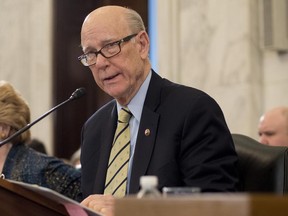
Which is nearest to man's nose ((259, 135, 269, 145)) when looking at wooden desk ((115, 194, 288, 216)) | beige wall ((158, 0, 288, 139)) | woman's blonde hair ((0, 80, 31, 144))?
beige wall ((158, 0, 288, 139))

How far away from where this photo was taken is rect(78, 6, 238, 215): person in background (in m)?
2.98

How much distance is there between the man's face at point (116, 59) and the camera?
329 centimetres

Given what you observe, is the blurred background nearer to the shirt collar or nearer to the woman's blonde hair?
the woman's blonde hair

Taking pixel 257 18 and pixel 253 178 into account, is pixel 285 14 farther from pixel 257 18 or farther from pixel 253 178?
pixel 253 178

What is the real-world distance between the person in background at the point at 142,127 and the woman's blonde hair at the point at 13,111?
99cm

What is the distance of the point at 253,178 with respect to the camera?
3.11 m

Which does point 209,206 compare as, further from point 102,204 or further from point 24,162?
point 24,162

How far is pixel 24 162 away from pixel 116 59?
1401 mm

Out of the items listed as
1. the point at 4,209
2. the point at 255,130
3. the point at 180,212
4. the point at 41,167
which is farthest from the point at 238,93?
the point at 180,212

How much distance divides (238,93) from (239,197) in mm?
5124

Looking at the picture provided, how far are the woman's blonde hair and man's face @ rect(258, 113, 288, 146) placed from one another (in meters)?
1.96

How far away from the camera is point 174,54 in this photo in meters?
7.26

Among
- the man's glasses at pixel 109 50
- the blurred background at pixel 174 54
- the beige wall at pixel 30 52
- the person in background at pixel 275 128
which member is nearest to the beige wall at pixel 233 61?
the blurred background at pixel 174 54

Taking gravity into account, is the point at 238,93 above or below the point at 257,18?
below
